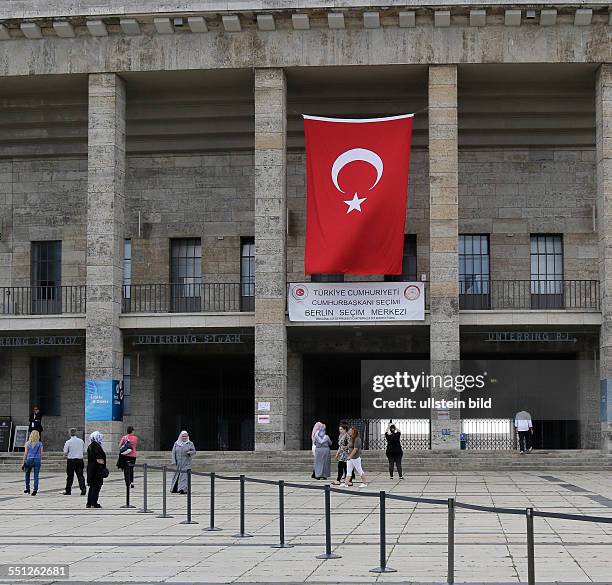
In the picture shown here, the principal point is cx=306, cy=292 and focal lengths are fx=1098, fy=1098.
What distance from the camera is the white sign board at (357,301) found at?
33.8 m

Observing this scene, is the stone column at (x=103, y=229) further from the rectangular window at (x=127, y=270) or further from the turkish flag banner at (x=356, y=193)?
the turkish flag banner at (x=356, y=193)

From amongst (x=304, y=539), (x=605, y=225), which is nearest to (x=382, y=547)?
(x=304, y=539)

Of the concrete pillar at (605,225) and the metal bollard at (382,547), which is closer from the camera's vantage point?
the metal bollard at (382,547)

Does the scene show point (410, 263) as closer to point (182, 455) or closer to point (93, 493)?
point (182, 455)

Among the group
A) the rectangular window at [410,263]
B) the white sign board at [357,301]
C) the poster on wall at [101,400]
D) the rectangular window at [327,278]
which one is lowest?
the poster on wall at [101,400]

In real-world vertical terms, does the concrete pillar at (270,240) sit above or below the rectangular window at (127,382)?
above

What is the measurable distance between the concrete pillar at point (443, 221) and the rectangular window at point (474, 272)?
4475 millimetres

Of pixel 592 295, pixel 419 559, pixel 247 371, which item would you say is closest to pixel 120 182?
pixel 247 371

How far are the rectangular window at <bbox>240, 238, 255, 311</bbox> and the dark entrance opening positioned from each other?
2.57m

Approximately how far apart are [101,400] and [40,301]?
24.4 ft

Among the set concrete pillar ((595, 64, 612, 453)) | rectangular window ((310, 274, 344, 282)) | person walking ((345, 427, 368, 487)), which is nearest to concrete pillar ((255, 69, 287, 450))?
rectangular window ((310, 274, 344, 282))

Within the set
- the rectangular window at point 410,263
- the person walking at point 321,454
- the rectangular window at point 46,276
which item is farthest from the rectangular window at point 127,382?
the person walking at point 321,454

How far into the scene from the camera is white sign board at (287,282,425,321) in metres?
33.8

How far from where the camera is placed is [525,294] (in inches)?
1491
